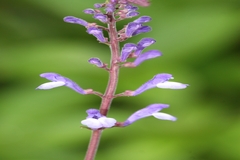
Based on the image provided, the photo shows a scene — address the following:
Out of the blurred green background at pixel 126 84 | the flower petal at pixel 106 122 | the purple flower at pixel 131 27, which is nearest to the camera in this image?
the flower petal at pixel 106 122

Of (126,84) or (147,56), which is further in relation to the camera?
(126,84)

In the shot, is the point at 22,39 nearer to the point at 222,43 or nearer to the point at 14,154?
the point at 14,154

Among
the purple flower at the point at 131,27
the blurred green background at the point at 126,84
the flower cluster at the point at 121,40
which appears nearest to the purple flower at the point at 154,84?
the flower cluster at the point at 121,40

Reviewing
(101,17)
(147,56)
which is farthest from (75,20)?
(147,56)

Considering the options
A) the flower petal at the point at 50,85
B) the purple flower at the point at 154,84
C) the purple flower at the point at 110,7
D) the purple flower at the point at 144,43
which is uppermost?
the purple flower at the point at 110,7

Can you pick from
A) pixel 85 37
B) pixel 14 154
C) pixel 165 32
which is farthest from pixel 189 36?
pixel 14 154

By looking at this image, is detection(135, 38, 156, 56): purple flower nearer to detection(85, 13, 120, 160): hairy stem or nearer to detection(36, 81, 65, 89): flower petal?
detection(85, 13, 120, 160): hairy stem

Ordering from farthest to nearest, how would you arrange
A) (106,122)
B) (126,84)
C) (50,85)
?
1. (126,84)
2. (50,85)
3. (106,122)

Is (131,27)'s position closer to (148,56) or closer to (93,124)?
(148,56)

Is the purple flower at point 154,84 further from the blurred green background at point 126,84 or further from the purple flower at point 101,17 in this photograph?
the blurred green background at point 126,84
